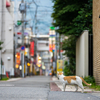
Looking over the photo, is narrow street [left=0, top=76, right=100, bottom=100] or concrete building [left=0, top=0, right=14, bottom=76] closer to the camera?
narrow street [left=0, top=76, right=100, bottom=100]

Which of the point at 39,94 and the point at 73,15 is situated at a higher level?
the point at 73,15

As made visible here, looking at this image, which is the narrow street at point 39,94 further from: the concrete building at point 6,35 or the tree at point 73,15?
the concrete building at point 6,35

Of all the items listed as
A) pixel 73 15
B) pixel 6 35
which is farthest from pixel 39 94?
pixel 6 35

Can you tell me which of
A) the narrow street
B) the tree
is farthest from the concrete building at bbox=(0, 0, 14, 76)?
the narrow street

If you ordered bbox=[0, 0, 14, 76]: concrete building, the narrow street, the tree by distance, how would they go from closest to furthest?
the narrow street → the tree → bbox=[0, 0, 14, 76]: concrete building

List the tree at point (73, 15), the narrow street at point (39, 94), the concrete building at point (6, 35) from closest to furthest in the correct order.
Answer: the narrow street at point (39, 94), the tree at point (73, 15), the concrete building at point (6, 35)

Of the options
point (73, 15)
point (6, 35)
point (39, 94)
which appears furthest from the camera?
point (6, 35)

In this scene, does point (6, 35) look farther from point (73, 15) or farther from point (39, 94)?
point (39, 94)

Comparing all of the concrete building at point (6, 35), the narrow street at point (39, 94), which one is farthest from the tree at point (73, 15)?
the concrete building at point (6, 35)

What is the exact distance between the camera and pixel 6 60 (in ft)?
114

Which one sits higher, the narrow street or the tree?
the tree

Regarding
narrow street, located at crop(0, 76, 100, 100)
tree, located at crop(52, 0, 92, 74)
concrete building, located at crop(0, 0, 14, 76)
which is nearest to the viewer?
narrow street, located at crop(0, 76, 100, 100)

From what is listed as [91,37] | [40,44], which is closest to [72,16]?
[91,37]

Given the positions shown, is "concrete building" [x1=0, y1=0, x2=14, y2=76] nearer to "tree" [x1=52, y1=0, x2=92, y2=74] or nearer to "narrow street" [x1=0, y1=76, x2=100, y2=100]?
"tree" [x1=52, y1=0, x2=92, y2=74]
